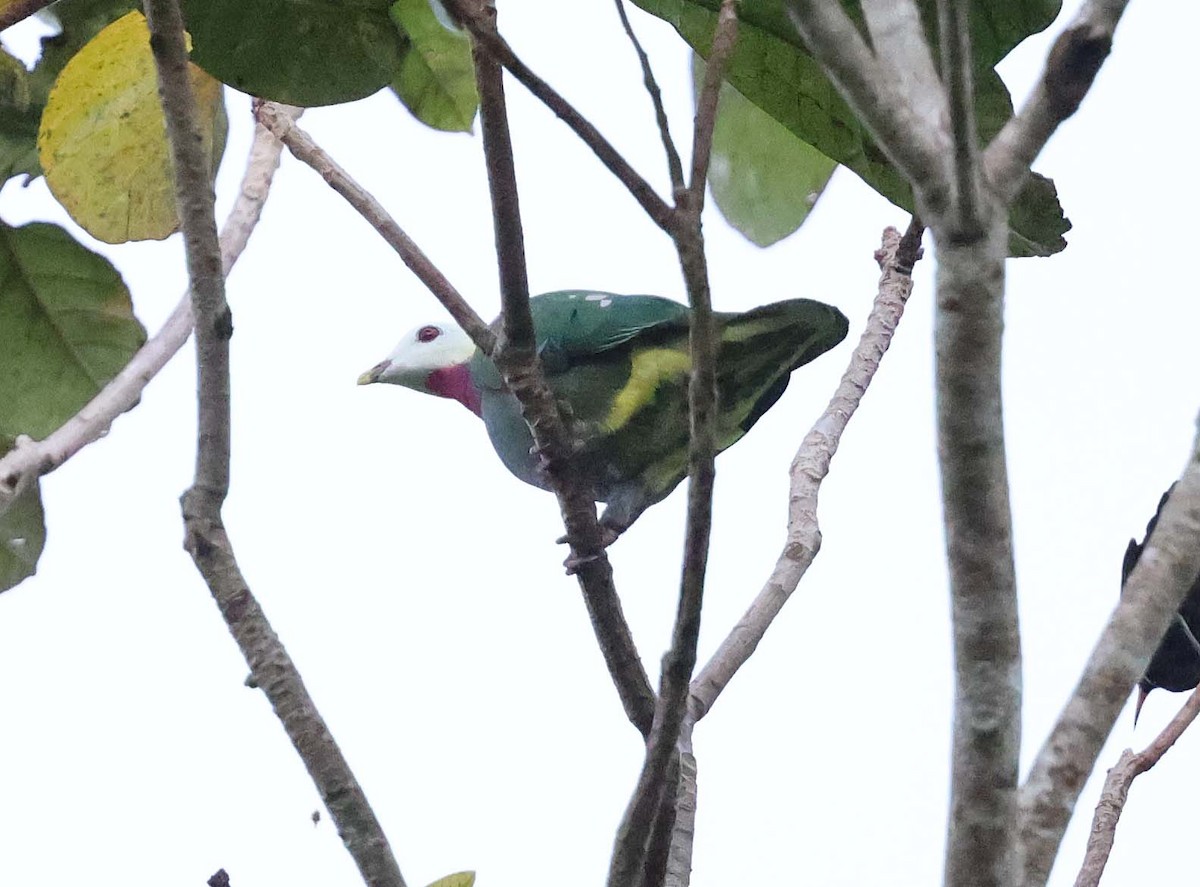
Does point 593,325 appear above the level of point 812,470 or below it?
above

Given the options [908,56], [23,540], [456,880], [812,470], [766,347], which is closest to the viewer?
[908,56]

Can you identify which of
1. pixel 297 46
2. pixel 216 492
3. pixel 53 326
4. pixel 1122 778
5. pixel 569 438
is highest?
pixel 297 46

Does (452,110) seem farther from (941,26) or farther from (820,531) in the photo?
(941,26)

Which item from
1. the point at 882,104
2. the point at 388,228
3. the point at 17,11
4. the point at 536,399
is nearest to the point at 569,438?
the point at 536,399

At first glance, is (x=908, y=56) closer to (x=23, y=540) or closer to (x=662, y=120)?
(x=662, y=120)

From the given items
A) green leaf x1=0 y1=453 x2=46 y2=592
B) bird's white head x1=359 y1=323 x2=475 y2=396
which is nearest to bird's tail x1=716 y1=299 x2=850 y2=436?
bird's white head x1=359 y1=323 x2=475 y2=396

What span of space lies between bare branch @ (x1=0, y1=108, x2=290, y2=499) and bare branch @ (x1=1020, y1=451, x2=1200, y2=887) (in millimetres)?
830

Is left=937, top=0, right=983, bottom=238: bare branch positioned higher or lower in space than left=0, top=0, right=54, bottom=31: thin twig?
lower

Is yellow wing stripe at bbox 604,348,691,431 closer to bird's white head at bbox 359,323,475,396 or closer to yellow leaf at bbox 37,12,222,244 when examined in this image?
bird's white head at bbox 359,323,475,396

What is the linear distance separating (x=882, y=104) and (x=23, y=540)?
5.44 ft

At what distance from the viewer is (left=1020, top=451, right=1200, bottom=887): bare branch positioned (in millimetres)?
1117

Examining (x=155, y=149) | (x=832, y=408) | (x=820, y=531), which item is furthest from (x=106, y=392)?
(x=832, y=408)

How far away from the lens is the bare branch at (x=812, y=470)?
2020 mm

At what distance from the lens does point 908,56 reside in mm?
1043
